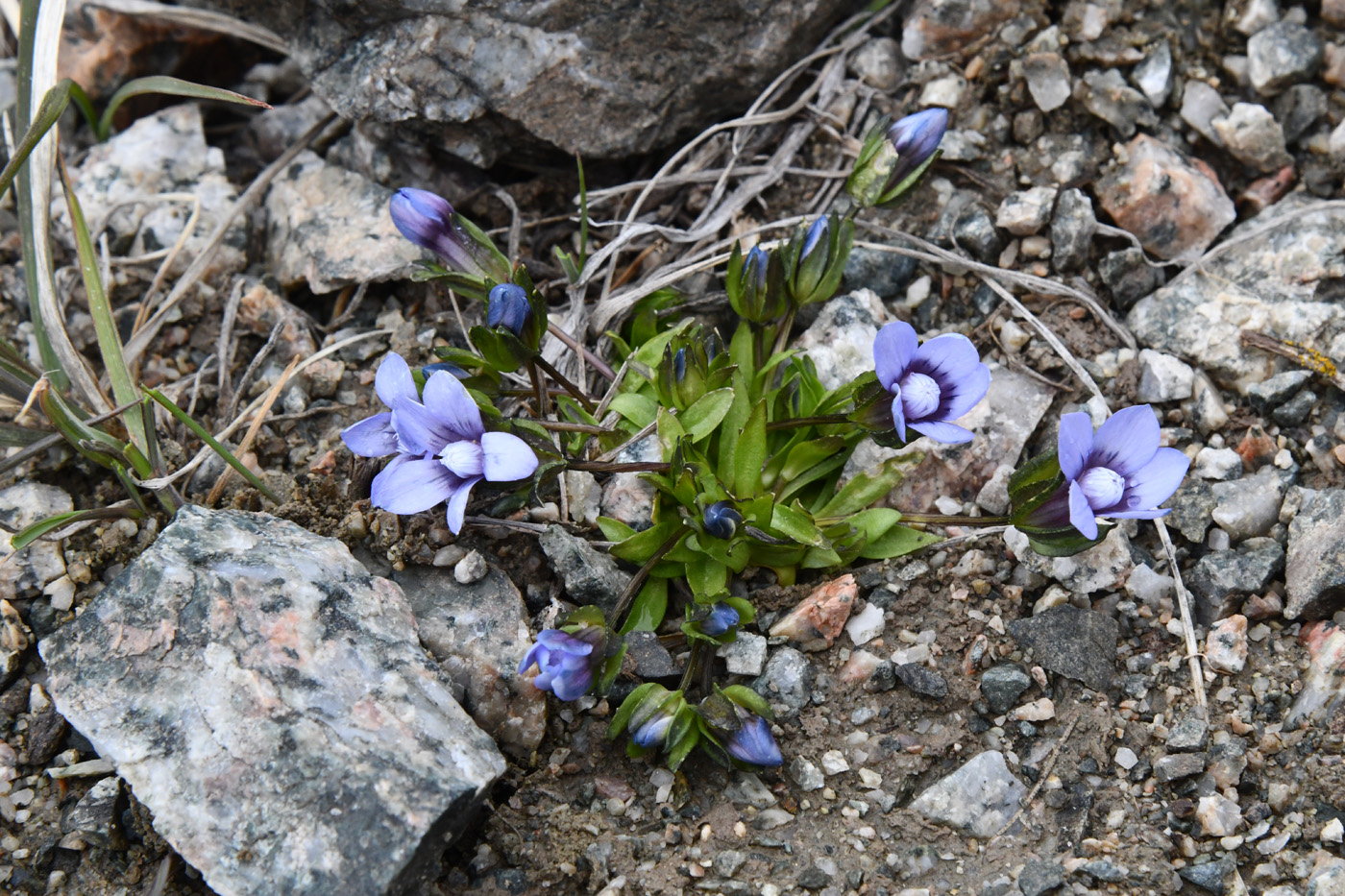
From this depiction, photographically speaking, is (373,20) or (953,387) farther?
(373,20)

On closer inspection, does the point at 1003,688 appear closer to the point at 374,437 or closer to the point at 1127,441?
the point at 1127,441

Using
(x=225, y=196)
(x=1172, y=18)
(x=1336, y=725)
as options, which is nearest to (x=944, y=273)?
(x=1172, y=18)

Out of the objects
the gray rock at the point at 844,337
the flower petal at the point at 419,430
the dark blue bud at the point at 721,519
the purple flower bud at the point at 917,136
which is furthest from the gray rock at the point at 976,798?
the purple flower bud at the point at 917,136

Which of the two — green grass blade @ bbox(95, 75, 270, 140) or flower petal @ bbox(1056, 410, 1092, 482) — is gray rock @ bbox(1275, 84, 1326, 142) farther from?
green grass blade @ bbox(95, 75, 270, 140)

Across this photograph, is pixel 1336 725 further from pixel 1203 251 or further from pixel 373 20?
pixel 373 20

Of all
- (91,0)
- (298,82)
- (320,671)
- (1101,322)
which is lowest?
(320,671)

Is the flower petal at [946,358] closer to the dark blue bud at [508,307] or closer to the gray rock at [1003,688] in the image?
the gray rock at [1003,688]
